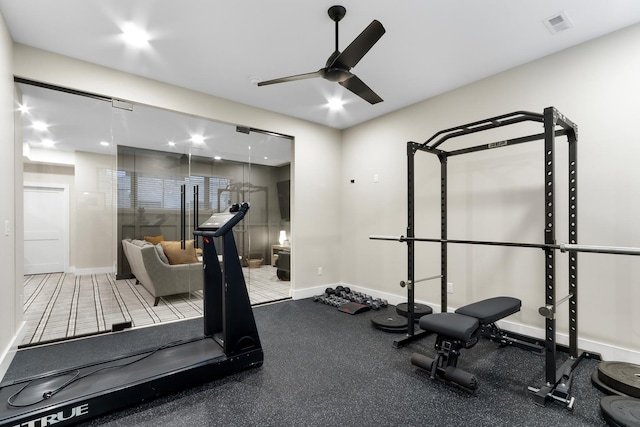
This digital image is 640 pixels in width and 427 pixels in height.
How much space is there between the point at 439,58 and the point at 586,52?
50.2 inches

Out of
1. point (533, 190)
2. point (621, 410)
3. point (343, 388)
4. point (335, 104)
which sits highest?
point (335, 104)

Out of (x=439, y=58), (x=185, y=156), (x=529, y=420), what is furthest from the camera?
(x=185, y=156)

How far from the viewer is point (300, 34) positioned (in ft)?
8.61

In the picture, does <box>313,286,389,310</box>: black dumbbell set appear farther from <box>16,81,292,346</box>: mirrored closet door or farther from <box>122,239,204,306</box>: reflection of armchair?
<box>122,239,204,306</box>: reflection of armchair

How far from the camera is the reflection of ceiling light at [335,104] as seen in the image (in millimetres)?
3984

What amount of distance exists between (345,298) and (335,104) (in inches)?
111

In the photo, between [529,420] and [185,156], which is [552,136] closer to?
[529,420]

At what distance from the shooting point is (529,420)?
6.04ft

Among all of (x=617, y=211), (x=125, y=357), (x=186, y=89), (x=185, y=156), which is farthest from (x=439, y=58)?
(x=125, y=357)

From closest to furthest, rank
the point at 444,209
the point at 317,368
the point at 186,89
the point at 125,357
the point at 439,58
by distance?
the point at 125,357 → the point at 317,368 → the point at 439,58 → the point at 444,209 → the point at 186,89

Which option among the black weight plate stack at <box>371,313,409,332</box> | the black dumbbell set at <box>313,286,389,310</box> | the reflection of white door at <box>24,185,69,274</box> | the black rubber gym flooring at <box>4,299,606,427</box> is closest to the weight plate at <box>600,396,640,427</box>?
the black rubber gym flooring at <box>4,299,606,427</box>

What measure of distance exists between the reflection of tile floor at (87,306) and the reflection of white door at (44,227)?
0.23m

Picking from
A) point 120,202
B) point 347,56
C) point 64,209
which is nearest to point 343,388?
point 347,56

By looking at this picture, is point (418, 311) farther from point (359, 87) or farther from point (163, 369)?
point (163, 369)
